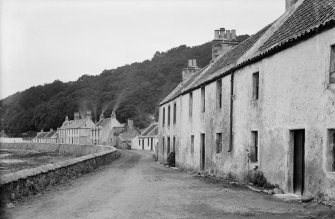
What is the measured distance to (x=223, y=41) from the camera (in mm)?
28406

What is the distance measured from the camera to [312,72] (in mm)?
11414

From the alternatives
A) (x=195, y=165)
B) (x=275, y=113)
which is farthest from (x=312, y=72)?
(x=195, y=165)

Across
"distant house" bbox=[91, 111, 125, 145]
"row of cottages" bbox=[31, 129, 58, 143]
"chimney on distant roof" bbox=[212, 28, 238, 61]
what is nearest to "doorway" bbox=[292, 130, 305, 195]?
"chimney on distant roof" bbox=[212, 28, 238, 61]

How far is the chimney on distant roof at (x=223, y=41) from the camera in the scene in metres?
27.9

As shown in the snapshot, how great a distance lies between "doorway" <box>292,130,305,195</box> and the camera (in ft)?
39.4

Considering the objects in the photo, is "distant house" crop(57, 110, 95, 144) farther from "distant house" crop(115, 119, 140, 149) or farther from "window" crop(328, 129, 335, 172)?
"window" crop(328, 129, 335, 172)

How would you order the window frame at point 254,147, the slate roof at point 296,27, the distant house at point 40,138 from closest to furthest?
the slate roof at point 296,27
the window frame at point 254,147
the distant house at point 40,138

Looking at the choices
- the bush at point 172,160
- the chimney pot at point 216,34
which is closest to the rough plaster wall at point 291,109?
the chimney pot at point 216,34

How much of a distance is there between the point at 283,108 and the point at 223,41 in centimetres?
1616

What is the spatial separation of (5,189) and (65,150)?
5694 centimetres

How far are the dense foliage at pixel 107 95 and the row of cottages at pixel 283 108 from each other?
2601 inches

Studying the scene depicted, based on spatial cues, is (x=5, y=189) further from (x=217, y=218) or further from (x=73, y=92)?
(x=73, y=92)

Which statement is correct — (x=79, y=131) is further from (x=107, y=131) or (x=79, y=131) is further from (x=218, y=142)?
(x=218, y=142)

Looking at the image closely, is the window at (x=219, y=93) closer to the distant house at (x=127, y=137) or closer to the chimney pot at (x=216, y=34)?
the chimney pot at (x=216, y=34)
